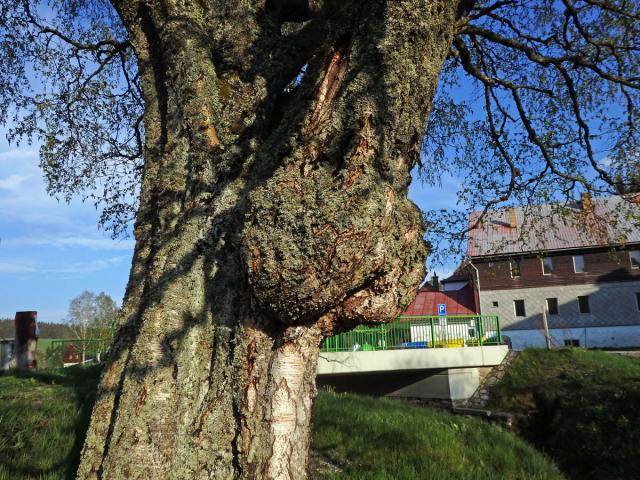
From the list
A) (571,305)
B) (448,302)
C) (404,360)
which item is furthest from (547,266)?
(404,360)

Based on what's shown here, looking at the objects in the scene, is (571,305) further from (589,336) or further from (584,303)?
(589,336)

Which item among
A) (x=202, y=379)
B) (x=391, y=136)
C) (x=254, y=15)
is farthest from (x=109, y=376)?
(x=254, y=15)

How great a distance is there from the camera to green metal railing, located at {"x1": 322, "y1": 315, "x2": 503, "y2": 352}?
54.5 feet

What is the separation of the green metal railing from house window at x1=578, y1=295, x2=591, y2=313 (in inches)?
725

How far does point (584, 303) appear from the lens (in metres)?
33.7

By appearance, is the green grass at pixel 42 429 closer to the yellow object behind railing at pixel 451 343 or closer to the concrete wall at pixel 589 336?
the yellow object behind railing at pixel 451 343

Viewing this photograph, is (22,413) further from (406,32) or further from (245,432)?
(406,32)

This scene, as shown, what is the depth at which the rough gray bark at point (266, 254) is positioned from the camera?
2486mm

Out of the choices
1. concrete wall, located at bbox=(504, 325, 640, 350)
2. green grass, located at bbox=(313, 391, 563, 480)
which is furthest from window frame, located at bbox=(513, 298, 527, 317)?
green grass, located at bbox=(313, 391, 563, 480)

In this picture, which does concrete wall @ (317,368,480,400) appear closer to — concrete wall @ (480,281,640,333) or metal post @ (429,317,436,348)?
metal post @ (429,317,436,348)

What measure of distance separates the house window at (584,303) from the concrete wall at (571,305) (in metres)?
0.27

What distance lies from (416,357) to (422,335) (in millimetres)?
1210

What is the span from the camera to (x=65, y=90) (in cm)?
941

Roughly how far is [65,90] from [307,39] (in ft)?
25.0
